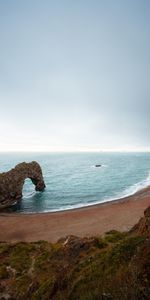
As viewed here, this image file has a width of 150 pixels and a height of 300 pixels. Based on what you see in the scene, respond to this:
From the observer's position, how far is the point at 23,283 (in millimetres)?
11727

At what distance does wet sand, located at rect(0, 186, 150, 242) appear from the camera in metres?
30.4

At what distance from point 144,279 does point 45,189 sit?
58.3 m

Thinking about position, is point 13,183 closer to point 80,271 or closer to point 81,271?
point 80,271

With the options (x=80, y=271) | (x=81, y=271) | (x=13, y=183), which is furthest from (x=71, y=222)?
(x=81, y=271)

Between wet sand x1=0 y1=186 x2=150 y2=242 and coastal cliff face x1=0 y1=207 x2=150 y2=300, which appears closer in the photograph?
coastal cliff face x1=0 y1=207 x2=150 y2=300

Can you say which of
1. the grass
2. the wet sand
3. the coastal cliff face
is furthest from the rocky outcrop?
the grass

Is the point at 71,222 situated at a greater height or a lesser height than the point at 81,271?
lesser

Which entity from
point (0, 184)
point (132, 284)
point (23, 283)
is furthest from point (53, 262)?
point (0, 184)

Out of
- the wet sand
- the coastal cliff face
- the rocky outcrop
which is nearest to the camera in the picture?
the coastal cliff face

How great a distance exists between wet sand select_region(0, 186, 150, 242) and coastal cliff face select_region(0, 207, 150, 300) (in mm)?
14141

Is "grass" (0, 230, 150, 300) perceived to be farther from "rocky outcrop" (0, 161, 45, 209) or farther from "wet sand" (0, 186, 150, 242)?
"rocky outcrop" (0, 161, 45, 209)

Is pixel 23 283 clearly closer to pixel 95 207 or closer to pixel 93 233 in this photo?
pixel 93 233

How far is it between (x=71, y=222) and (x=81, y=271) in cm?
2569

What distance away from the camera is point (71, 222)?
34844mm
